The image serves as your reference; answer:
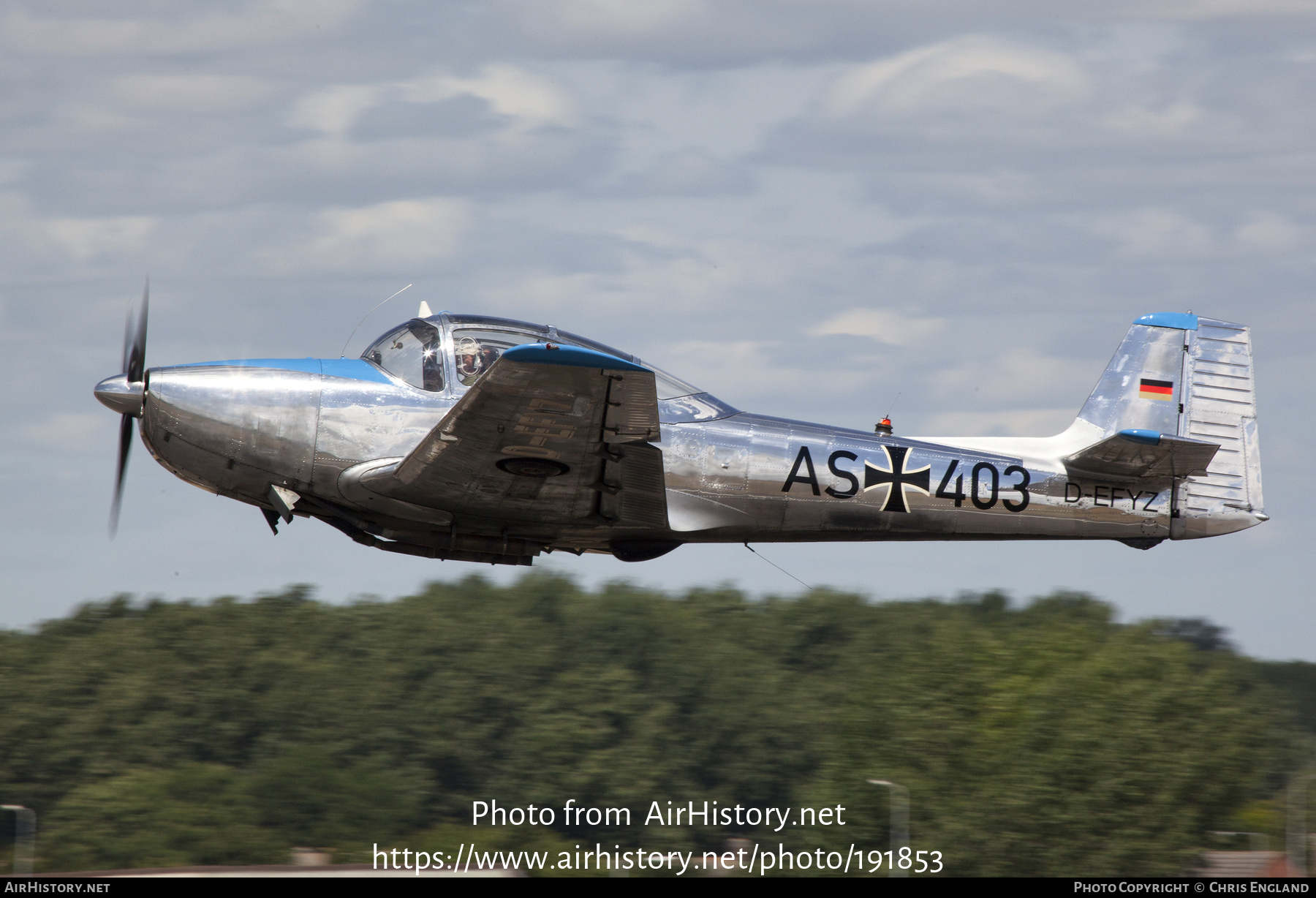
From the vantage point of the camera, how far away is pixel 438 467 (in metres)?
10.3

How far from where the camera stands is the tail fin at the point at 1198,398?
40.1 ft

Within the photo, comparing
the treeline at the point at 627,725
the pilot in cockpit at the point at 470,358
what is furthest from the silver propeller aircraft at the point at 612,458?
the treeline at the point at 627,725

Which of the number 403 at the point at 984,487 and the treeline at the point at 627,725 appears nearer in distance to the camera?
the number 403 at the point at 984,487

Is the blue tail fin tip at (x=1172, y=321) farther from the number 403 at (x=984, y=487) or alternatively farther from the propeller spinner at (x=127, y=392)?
the propeller spinner at (x=127, y=392)

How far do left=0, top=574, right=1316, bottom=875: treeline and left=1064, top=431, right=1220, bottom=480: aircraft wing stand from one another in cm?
2606

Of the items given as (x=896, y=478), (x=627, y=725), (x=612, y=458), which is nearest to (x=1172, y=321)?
(x=896, y=478)

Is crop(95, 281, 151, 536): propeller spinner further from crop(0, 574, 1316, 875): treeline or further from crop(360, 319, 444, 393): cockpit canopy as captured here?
crop(0, 574, 1316, 875): treeline

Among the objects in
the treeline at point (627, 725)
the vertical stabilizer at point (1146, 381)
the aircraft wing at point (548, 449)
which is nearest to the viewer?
the aircraft wing at point (548, 449)

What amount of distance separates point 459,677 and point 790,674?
12.2 metres

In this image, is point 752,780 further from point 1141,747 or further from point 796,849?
point 1141,747

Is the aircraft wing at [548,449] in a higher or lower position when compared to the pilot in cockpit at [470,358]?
lower

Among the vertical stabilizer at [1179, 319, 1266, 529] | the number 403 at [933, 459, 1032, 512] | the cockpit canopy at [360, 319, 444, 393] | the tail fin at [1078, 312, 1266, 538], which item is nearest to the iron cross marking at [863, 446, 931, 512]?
the number 403 at [933, 459, 1032, 512]

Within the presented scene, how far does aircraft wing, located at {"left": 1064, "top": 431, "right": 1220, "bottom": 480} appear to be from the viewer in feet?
38.3

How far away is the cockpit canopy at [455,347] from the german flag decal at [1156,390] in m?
4.73
